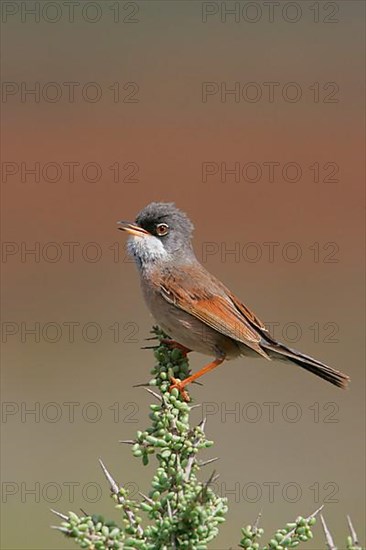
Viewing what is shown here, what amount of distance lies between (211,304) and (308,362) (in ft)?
1.70

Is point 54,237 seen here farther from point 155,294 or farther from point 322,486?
point 155,294

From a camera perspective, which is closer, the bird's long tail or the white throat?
the bird's long tail

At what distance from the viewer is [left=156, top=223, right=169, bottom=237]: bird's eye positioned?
5055mm

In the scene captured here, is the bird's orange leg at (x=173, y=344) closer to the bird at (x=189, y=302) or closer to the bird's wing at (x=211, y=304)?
the bird at (x=189, y=302)

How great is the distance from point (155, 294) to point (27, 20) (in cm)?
1562

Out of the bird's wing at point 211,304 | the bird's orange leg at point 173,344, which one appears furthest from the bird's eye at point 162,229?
the bird's orange leg at point 173,344

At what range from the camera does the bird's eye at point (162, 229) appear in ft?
16.6

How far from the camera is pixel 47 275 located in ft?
41.3

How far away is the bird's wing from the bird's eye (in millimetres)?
177

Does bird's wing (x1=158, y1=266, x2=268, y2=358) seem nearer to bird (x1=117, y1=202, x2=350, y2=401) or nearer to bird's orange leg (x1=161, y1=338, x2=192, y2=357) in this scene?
bird (x1=117, y1=202, x2=350, y2=401)

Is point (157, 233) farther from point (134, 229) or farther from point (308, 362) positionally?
point (308, 362)

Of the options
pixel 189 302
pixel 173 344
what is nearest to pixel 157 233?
pixel 189 302

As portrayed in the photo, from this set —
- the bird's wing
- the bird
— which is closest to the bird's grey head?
the bird

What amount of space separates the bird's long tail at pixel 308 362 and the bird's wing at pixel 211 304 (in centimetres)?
8
